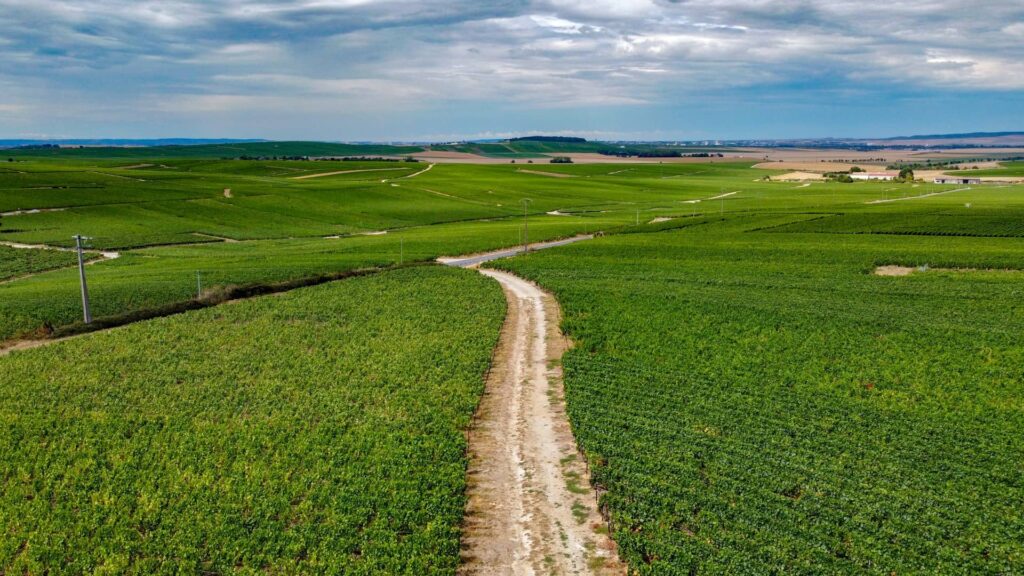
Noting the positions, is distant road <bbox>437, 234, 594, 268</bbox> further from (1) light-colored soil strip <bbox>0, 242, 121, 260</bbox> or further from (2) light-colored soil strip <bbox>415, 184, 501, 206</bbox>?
(2) light-colored soil strip <bbox>415, 184, 501, 206</bbox>

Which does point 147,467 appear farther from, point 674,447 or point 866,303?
point 866,303

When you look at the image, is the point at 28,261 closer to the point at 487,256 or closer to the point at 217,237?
the point at 217,237

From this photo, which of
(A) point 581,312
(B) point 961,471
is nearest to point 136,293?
(A) point 581,312

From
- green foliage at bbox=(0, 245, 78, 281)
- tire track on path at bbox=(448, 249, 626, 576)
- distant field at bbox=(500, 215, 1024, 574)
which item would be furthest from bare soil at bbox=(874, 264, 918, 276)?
green foliage at bbox=(0, 245, 78, 281)

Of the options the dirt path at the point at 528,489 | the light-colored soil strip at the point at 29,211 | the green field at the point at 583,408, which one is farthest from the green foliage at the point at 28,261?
the dirt path at the point at 528,489

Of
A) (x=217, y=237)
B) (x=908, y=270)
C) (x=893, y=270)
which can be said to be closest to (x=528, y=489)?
(x=893, y=270)
